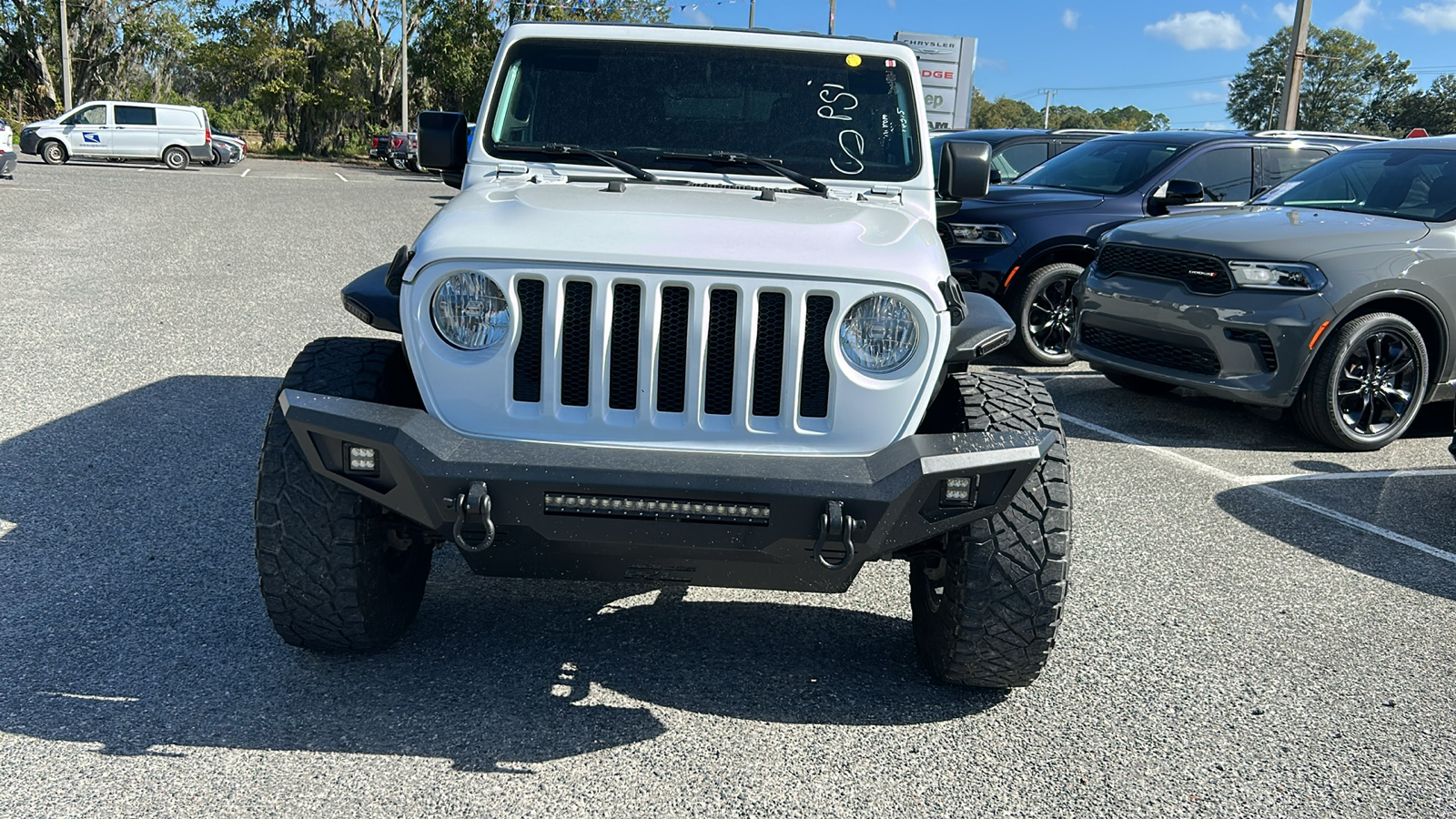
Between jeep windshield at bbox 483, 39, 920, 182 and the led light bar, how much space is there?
1.68 meters

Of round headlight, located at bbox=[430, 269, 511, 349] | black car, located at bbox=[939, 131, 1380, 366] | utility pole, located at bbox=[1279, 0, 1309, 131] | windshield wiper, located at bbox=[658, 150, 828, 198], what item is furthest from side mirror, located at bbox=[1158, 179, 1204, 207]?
utility pole, located at bbox=[1279, 0, 1309, 131]

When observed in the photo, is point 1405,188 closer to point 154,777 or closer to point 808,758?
point 808,758

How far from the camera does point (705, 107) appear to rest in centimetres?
430

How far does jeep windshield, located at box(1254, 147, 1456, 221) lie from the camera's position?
7168 mm

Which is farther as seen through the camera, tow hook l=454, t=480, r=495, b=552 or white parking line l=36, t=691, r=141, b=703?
white parking line l=36, t=691, r=141, b=703

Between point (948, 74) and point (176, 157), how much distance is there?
19.9 m

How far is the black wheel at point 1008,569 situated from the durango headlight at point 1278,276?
12.8 ft

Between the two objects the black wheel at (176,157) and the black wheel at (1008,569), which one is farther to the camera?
the black wheel at (176,157)

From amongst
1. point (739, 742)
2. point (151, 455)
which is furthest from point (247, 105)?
point (739, 742)

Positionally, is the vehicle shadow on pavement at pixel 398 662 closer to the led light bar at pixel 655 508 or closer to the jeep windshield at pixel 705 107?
the led light bar at pixel 655 508

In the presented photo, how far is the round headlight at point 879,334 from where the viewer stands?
9.98ft

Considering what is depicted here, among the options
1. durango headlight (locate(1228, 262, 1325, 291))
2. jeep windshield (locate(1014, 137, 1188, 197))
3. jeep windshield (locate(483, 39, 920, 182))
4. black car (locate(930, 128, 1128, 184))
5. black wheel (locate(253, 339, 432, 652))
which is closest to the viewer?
black wheel (locate(253, 339, 432, 652))

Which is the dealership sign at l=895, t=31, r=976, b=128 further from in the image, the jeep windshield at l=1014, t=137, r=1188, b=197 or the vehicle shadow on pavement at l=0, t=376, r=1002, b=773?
the vehicle shadow on pavement at l=0, t=376, r=1002, b=773

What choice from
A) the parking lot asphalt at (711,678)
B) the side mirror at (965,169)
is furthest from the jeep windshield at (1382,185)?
the side mirror at (965,169)
